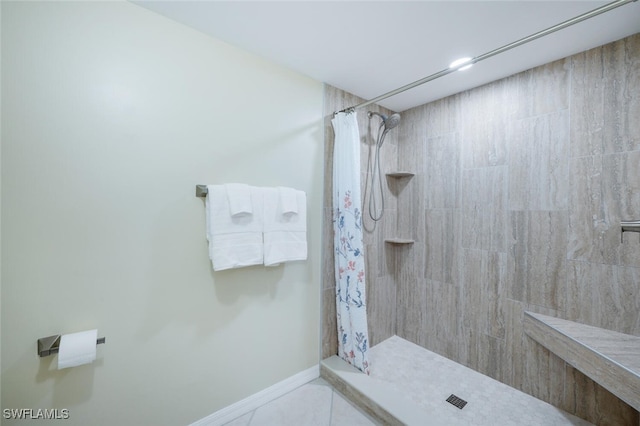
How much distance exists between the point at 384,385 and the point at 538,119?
2.05 metres

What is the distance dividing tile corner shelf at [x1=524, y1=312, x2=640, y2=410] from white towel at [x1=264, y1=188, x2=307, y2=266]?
1.52 metres

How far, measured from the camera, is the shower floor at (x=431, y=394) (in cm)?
149

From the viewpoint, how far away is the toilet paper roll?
102 cm

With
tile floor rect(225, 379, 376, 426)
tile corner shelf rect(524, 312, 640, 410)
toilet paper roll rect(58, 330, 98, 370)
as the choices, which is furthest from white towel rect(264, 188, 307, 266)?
tile corner shelf rect(524, 312, 640, 410)

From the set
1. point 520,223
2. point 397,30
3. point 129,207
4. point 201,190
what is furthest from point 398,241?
point 129,207

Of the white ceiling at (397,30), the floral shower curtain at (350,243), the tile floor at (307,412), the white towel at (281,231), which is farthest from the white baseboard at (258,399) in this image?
the white ceiling at (397,30)

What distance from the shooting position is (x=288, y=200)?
1630 millimetres

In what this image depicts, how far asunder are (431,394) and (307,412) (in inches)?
33.1

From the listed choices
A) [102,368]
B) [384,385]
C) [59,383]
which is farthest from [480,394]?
[59,383]

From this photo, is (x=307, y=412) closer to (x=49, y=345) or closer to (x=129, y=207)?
(x=49, y=345)

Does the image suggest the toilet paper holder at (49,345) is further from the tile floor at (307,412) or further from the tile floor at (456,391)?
the tile floor at (456,391)

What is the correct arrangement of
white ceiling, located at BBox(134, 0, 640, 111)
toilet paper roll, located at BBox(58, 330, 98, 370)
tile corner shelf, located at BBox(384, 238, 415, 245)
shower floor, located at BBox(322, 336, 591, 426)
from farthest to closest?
1. tile corner shelf, located at BBox(384, 238, 415, 245)
2. shower floor, located at BBox(322, 336, 591, 426)
3. white ceiling, located at BBox(134, 0, 640, 111)
4. toilet paper roll, located at BBox(58, 330, 98, 370)

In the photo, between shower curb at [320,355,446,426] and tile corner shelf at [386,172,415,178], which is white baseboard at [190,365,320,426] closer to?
shower curb at [320,355,446,426]

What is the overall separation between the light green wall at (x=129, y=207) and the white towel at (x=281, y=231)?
0.17 metres
